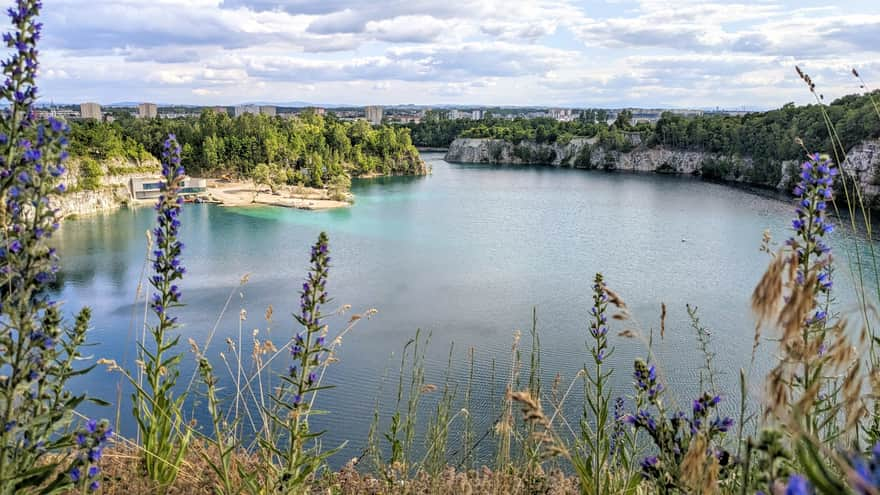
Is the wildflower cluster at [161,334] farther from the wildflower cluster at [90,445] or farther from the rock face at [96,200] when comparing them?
the rock face at [96,200]

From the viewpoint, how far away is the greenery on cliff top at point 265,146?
45969mm

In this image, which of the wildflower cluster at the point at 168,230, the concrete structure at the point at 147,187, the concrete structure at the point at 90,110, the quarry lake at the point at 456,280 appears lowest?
the quarry lake at the point at 456,280

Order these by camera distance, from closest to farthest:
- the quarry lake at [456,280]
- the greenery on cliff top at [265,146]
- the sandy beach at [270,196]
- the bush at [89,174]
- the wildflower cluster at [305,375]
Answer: the wildflower cluster at [305,375] < the quarry lake at [456,280] < the bush at [89,174] < the sandy beach at [270,196] < the greenery on cliff top at [265,146]

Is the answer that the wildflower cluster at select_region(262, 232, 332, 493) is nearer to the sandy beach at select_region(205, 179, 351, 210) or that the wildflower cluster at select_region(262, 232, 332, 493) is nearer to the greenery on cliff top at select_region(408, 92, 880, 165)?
the greenery on cliff top at select_region(408, 92, 880, 165)

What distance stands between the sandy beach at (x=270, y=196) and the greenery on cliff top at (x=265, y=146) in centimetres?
232

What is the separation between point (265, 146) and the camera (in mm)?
56594

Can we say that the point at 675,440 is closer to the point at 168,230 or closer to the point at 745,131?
the point at 168,230

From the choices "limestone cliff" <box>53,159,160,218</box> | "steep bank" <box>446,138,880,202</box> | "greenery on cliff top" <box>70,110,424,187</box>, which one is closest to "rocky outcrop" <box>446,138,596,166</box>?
"steep bank" <box>446,138,880,202</box>

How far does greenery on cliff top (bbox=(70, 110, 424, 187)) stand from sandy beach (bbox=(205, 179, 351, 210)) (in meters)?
2.32

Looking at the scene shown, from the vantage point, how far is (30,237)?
71.7 inches

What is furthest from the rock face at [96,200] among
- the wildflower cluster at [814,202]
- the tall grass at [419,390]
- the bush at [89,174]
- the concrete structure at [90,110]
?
the concrete structure at [90,110]

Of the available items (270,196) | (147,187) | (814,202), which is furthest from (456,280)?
(147,187)

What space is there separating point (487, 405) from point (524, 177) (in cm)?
5222

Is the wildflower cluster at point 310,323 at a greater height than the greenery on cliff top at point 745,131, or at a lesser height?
lesser
